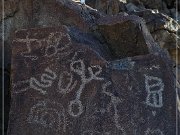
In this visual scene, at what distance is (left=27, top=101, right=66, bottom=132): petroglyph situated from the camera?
4.87m

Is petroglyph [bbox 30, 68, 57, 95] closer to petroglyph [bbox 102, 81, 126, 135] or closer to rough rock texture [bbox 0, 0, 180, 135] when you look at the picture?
rough rock texture [bbox 0, 0, 180, 135]

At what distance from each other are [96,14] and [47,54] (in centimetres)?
181

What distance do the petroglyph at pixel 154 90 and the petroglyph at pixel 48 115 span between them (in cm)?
96

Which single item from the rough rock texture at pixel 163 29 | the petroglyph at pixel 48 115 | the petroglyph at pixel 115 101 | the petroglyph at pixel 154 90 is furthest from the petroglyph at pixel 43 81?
the rough rock texture at pixel 163 29

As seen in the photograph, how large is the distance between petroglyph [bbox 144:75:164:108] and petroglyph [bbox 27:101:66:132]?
3.16 feet

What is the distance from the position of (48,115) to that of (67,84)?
16.6 inches

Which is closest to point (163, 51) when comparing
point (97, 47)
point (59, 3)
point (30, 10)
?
point (97, 47)

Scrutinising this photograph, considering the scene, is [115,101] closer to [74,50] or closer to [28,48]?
[74,50]

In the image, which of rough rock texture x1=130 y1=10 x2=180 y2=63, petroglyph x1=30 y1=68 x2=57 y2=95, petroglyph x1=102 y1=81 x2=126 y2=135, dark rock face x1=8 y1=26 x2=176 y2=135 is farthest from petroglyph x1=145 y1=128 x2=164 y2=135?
rough rock texture x1=130 y1=10 x2=180 y2=63

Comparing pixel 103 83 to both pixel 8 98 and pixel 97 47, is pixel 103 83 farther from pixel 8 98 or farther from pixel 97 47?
pixel 8 98

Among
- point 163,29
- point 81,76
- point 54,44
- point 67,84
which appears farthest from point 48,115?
point 163,29

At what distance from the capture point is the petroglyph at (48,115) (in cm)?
487

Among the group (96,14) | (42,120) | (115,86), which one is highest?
(96,14)

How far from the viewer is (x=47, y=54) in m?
5.34
